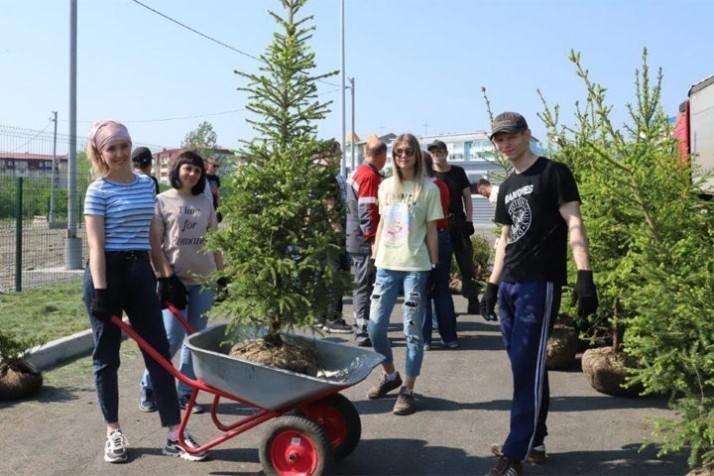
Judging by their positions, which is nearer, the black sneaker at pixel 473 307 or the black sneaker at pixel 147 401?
the black sneaker at pixel 147 401

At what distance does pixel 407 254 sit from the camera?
5.36 m

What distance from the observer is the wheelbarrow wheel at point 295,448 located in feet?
12.8

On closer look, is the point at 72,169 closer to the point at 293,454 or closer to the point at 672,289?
the point at 293,454

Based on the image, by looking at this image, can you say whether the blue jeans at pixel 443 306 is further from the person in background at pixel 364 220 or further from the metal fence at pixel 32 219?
the metal fence at pixel 32 219

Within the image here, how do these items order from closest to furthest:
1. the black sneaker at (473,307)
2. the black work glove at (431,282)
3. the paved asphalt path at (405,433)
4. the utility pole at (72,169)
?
the paved asphalt path at (405,433), the black work glove at (431,282), the black sneaker at (473,307), the utility pole at (72,169)

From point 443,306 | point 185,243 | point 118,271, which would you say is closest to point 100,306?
point 118,271

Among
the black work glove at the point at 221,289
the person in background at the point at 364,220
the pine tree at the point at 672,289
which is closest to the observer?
the pine tree at the point at 672,289

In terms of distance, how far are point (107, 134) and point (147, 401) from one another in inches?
77.9

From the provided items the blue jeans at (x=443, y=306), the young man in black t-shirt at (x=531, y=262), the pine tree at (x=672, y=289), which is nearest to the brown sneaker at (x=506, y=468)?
the young man in black t-shirt at (x=531, y=262)

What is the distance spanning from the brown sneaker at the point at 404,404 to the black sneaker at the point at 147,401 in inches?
65.2

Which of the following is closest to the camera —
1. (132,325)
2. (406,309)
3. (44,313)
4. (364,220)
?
(132,325)

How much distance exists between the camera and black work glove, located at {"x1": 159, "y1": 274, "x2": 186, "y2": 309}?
4883 mm

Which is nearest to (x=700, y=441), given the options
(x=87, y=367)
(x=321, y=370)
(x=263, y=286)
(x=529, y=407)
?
(x=529, y=407)

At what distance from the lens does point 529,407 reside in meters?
3.99
